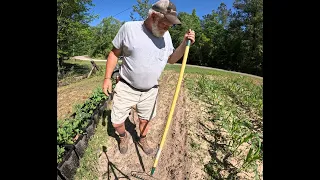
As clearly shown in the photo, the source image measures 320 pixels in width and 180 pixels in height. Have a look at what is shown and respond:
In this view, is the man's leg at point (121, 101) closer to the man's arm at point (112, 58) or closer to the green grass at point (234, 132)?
the man's arm at point (112, 58)

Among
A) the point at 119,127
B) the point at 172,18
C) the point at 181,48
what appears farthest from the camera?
the point at 119,127

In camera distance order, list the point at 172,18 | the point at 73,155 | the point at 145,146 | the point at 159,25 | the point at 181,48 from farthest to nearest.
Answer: the point at 145,146 → the point at 73,155 → the point at 181,48 → the point at 159,25 → the point at 172,18

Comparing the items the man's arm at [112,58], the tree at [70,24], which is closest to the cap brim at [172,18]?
the man's arm at [112,58]

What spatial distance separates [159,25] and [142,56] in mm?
385

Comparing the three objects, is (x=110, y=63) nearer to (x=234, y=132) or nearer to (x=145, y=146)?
(x=145, y=146)

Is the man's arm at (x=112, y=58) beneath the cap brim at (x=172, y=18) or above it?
beneath

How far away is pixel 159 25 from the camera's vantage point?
253cm

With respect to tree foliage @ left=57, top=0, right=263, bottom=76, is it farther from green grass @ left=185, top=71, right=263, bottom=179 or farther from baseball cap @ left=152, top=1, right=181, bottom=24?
baseball cap @ left=152, top=1, right=181, bottom=24

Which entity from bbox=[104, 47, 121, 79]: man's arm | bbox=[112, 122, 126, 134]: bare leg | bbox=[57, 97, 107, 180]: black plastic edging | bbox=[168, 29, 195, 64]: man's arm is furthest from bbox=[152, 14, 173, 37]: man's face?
bbox=[57, 97, 107, 180]: black plastic edging

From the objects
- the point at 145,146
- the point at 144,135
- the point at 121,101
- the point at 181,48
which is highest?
the point at 181,48

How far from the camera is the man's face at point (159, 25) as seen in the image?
246cm

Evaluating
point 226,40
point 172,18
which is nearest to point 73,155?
point 172,18

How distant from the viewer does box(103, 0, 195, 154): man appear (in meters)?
2.49

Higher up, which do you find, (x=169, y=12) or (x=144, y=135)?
(x=169, y=12)
